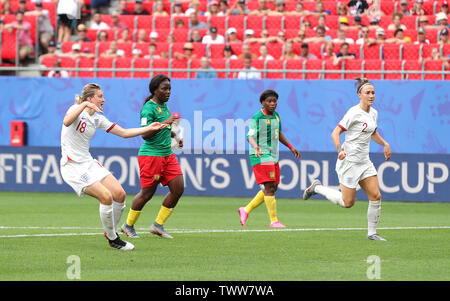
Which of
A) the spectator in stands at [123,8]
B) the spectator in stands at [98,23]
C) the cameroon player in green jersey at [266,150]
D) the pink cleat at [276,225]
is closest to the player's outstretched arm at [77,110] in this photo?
the cameroon player in green jersey at [266,150]

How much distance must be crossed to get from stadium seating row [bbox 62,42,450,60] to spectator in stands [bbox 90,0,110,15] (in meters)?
2.31

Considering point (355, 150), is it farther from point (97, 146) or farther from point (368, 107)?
point (97, 146)

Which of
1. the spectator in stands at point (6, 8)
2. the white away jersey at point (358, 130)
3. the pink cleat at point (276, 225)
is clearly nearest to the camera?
the white away jersey at point (358, 130)

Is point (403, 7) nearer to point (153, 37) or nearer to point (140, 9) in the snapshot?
point (153, 37)

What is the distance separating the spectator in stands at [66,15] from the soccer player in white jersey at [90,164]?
14.7m

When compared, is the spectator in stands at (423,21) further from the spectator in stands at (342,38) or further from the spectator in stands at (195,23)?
the spectator in stands at (195,23)

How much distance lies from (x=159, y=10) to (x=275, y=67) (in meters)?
4.85

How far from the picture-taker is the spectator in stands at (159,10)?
25.5 meters

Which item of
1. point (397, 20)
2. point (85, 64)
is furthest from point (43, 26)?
point (397, 20)

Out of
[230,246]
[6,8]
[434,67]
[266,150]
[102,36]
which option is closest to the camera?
[230,246]

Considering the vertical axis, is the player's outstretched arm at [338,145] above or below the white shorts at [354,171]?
above

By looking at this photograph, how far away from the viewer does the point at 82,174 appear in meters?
11.3

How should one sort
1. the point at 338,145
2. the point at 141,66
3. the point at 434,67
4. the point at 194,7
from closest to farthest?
1. the point at 338,145
2. the point at 434,67
3. the point at 141,66
4. the point at 194,7
